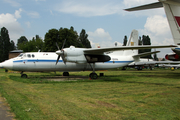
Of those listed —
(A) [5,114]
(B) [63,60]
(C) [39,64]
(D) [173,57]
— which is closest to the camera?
(A) [5,114]

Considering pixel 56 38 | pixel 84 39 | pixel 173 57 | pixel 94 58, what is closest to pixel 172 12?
pixel 94 58

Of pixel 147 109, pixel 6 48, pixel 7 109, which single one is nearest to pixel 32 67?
pixel 7 109

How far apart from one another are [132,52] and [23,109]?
20.2 m

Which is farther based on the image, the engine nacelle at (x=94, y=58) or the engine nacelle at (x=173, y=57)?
the engine nacelle at (x=173, y=57)

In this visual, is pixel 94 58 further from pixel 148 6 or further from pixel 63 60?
pixel 148 6

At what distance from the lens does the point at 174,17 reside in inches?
431

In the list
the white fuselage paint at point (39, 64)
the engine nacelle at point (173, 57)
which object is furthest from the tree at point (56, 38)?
the engine nacelle at point (173, 57)

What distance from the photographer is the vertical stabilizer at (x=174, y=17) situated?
10.8 m

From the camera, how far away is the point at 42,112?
5.55 metres

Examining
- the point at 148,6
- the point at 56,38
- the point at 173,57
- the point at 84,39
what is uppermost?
the point at 84,39

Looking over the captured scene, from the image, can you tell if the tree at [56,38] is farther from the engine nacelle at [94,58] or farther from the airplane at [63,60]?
the engine nacelle at [94,58]

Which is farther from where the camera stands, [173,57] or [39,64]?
[173,57]

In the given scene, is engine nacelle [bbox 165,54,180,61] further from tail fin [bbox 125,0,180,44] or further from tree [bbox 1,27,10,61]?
tree [bbox 1,27,10,61]

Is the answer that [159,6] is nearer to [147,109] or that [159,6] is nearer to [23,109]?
[147,109]
